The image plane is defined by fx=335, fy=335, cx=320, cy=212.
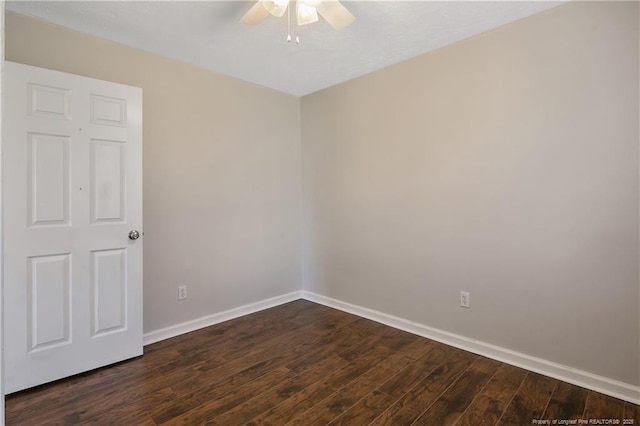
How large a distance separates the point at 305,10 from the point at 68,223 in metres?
1.96

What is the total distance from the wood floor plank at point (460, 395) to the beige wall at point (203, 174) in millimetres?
2002

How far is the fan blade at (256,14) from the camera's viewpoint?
186 cm

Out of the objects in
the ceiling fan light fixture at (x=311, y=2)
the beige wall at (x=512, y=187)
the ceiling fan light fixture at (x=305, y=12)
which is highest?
the ceiling fan light fixture at (x=311, y=2)

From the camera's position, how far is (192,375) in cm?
219

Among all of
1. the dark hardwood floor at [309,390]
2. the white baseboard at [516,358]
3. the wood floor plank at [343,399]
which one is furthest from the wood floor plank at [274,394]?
the white baseboard at [516,358]

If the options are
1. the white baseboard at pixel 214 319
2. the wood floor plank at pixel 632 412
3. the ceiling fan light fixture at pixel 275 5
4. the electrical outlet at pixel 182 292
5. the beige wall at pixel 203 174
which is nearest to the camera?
the wood floor plank at pixel 632 412

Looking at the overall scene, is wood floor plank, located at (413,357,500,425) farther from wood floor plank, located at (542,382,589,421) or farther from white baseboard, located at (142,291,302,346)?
white baseboard, located at (142,291,302,346)

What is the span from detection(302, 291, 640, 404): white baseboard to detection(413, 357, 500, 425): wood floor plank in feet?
0.32

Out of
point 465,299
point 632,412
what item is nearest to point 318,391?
point 465,299

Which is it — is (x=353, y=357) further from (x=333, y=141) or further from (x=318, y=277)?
(x=333, y=141)

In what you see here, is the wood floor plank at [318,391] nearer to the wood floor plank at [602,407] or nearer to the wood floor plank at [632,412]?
the wood floor plank at [602,407]

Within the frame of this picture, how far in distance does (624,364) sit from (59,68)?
3.98 metres

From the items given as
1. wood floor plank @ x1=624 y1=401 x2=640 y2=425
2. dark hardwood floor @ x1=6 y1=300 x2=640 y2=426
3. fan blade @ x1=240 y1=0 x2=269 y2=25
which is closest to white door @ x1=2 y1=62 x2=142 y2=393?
dark hardwood floor @ x1=6 y1=300 x2=640 y2=426

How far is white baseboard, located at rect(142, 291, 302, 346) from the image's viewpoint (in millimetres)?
2697
